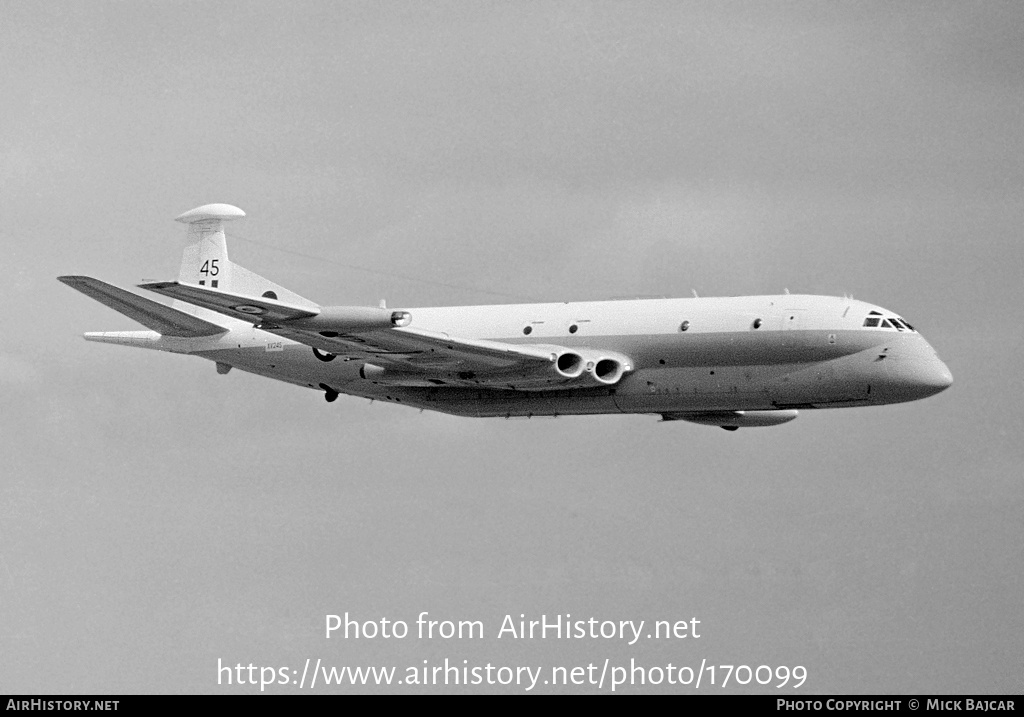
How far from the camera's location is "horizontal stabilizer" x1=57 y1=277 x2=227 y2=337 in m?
50.4

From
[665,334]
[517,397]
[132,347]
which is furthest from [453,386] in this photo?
[132,347]

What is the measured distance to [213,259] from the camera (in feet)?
197

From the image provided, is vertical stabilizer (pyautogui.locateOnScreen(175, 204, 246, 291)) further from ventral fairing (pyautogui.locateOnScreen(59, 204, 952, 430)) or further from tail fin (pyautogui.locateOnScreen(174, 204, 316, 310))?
ventral fairing (pyautogui.locateOnScreen(59, 204, 952, 430))

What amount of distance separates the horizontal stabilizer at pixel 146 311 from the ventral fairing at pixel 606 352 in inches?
3.2

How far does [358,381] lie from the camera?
5656 cm

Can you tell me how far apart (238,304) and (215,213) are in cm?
1306

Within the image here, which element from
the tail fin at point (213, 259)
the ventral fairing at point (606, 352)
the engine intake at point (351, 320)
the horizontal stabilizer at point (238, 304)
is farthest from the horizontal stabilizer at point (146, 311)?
the engine intake at point (351, 320)

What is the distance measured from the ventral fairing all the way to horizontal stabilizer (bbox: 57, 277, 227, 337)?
3.2 inches

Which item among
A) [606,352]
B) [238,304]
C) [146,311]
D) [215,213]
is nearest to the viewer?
[238,304]

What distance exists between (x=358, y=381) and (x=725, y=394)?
1213 cm

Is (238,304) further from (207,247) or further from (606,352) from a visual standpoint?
(207,247)

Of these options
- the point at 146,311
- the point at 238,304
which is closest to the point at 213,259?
the point at 146,311

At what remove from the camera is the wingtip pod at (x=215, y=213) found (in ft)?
197

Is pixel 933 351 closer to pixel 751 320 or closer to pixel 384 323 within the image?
pixel 751 320
